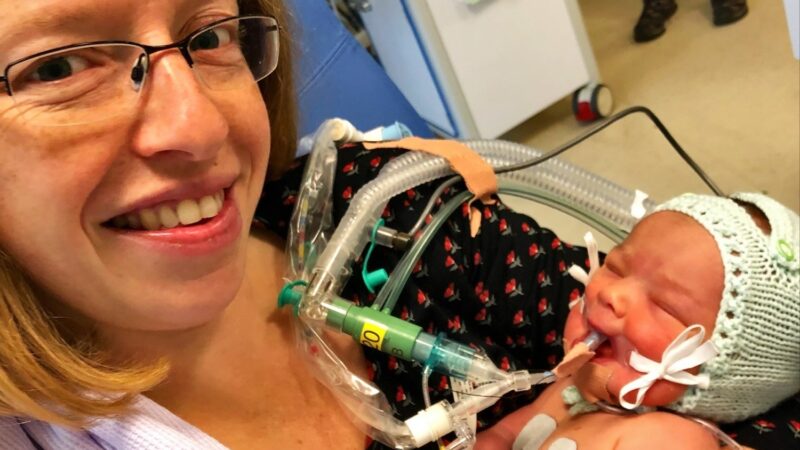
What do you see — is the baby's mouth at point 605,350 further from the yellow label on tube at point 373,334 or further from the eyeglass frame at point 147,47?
the eyeglass frame at point 147,47

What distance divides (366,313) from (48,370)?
404 mm

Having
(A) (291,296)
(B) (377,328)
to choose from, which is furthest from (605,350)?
(A) (291,296)

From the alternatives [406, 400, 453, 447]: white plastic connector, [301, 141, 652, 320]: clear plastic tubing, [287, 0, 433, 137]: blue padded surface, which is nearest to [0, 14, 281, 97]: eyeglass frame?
[301, 141, 652, 320]: clear plastic tubing

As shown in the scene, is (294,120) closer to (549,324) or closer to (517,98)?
(549,324)

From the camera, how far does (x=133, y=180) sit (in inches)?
29.8

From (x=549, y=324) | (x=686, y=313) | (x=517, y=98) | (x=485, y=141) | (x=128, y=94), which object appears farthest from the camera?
(x=517, y=98)

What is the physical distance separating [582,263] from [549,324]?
0.41ft

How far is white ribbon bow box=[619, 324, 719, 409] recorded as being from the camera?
962mm

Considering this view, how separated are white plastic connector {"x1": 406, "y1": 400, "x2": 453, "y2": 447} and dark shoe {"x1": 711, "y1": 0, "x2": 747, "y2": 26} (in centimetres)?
259

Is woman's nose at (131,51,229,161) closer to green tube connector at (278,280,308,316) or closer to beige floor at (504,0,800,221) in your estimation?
green tube connector at (278,280,308,316)

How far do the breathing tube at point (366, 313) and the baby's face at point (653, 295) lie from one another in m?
0.05

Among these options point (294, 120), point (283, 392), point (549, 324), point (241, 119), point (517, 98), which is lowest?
point (517, 98)

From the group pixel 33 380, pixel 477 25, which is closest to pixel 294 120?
pixel 33 380

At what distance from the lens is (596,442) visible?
102cm
